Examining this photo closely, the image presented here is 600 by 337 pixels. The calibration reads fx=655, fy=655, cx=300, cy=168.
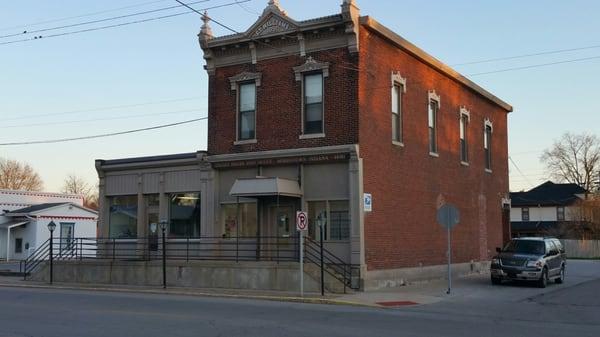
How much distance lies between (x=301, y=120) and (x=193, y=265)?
6341 mm

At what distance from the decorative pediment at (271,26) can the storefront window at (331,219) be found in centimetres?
618

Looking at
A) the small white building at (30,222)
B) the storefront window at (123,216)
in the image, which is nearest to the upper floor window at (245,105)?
the storefront window at (123,216)

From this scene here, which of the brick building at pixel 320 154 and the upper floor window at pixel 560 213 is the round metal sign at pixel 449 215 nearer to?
the brick building at pixel 320 154

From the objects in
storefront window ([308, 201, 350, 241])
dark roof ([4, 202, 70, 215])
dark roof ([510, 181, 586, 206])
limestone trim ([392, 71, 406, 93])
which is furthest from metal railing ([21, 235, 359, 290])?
dark roof ([510, 181, 586, 206])

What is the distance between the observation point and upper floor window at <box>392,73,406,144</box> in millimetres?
24172

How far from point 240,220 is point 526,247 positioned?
423 inches

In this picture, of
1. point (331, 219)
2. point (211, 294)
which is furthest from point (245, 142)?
point (211, 294)

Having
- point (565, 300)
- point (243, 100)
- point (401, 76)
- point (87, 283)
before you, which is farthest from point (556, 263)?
point (87, 283)

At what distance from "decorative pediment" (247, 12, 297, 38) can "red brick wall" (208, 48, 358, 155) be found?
0.97 metres

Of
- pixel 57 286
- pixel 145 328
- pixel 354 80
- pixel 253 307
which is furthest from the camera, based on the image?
pixel 57 286

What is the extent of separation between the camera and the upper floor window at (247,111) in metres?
24.2

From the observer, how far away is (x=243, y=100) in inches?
965

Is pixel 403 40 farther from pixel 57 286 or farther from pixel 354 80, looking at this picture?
pixel 57 286

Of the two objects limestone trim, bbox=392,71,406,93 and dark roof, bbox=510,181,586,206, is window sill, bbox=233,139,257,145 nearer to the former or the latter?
limestone trim, bbox=392,71,406,93
